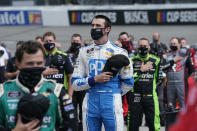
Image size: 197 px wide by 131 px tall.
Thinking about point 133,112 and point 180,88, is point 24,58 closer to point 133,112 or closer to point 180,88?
point 133,112

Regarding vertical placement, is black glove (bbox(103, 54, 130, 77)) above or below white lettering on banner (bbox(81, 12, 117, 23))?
below

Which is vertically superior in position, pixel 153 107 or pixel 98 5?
pixel 98 5

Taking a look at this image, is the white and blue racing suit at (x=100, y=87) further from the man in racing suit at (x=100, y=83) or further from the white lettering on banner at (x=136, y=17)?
the white lettering on banner at (x=136, y=17)

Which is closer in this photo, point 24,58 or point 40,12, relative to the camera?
point 24,58

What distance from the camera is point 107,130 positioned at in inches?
196

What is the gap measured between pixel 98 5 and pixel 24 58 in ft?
63.5

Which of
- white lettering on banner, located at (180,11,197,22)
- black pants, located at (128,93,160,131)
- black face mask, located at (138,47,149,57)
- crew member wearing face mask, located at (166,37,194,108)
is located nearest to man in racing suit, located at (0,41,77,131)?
black pants, located at (128,93,160,131)

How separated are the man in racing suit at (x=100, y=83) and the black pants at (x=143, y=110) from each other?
2.24m

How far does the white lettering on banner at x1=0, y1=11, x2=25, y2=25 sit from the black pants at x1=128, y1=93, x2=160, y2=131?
1629 centimetres

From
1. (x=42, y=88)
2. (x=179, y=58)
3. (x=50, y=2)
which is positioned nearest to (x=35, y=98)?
(x=42, y=88)

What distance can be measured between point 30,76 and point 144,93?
4593mm

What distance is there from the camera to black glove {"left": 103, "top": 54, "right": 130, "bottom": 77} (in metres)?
4.79

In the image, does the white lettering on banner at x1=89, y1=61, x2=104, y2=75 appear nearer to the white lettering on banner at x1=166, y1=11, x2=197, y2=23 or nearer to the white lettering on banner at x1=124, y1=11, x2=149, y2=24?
the white lettering on banner at x1=166, y1=11, x2=197, y2=23

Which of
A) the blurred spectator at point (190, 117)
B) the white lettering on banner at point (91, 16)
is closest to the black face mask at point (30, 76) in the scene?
the blurred spectator at point (190, 117)
